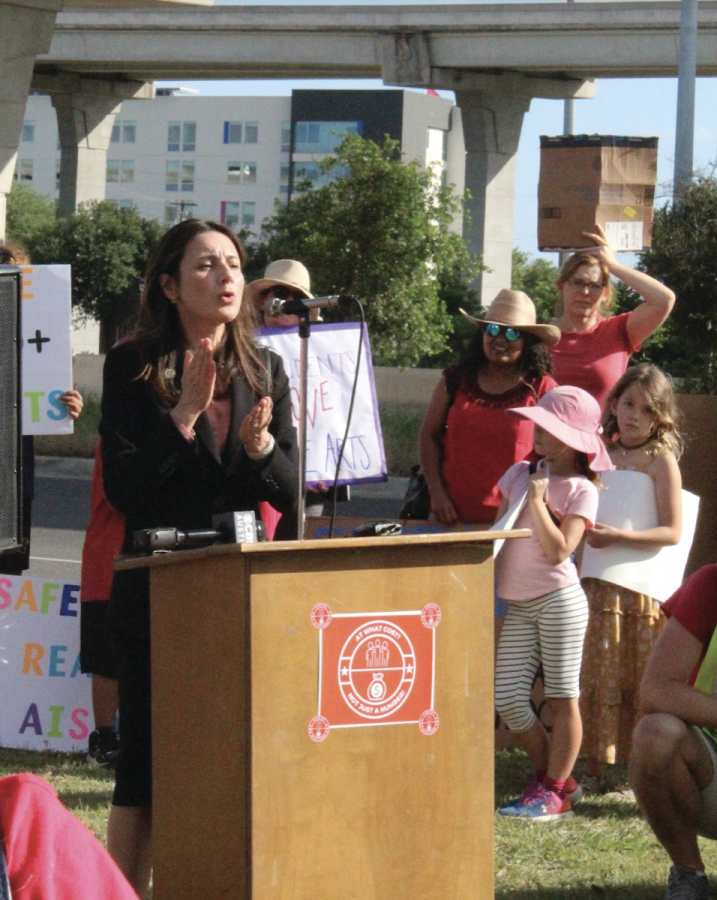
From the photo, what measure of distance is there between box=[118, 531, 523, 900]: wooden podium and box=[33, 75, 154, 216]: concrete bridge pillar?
36.3 m

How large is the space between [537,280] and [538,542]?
1931 inches

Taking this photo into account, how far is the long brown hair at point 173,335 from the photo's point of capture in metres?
3.21

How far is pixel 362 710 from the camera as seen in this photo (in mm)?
2672

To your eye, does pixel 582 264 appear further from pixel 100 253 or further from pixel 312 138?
pixel 312 138

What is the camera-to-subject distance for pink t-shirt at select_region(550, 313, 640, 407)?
5.47 m

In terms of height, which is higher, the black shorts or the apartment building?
the apartment building

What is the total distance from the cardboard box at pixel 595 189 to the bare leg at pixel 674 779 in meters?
4.46

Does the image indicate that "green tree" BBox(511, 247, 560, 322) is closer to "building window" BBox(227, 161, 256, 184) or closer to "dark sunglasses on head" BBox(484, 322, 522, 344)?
"dark sunglasses on head" BBox(484, 322, 522, 344)

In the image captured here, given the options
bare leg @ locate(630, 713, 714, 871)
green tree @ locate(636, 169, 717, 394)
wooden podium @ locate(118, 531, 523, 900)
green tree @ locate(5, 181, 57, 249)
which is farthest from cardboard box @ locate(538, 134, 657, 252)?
green tree @ locate(5, 181, 57, 249)

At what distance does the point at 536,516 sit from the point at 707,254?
439 inches

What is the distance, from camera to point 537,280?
52812mm

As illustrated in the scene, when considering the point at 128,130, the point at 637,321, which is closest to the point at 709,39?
the point at 637,321

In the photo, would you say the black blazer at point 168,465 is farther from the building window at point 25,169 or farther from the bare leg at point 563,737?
the building window at point 25,169

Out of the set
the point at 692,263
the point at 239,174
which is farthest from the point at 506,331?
the point at 239,174
